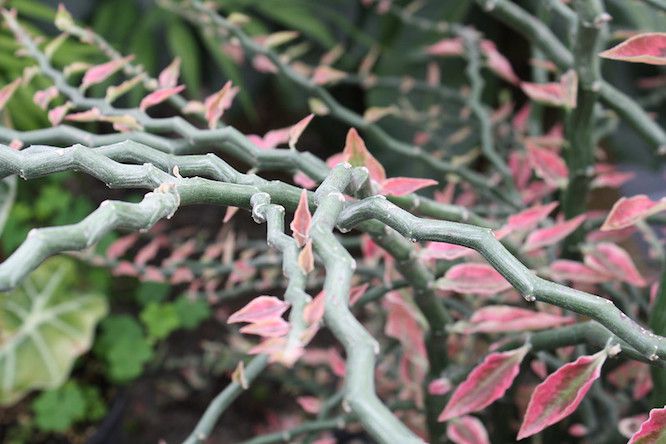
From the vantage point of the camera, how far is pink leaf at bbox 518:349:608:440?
14.6 inches

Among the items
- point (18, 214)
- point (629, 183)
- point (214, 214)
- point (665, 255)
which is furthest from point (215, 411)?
point (629, 183)

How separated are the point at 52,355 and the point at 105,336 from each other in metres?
0.10

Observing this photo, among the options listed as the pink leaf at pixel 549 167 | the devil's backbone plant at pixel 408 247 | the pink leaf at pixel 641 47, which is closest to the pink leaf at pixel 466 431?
the devil's backbone plant at pixel 408 247

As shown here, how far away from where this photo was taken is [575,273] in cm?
54

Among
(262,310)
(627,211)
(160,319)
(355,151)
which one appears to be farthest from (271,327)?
(160,319)

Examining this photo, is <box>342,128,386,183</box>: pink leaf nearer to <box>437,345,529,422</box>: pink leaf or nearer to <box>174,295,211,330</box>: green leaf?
<box>437,345,529,422</box>: pink leaf

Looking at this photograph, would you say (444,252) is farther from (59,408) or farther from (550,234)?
(59,408)

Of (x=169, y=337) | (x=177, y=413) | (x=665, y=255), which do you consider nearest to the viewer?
(x=665, y=255)

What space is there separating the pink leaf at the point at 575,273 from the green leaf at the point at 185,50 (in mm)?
921

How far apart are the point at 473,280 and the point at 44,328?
0.88m

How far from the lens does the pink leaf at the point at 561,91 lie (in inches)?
20.2

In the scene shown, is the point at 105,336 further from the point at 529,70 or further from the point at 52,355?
the point at 529,70

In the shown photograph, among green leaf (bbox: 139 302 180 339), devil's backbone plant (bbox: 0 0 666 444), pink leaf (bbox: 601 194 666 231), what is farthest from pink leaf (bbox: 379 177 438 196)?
green leaf (bbox: 139 302 180 339)

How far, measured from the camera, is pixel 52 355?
1.07 meters
